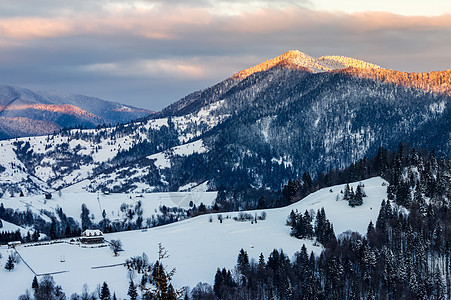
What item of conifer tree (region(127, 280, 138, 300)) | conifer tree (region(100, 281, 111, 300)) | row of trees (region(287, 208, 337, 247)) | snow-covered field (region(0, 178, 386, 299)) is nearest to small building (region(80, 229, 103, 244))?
snow-covered field (region(0, 178, 386, 299))

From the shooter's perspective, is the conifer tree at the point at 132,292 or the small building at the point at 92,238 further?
the small building at the point at 92,238

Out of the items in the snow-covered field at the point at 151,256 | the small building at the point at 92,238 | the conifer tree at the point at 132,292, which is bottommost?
the conifer tree at the point at 132,292

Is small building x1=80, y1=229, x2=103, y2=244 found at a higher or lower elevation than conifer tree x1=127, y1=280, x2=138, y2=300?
higher

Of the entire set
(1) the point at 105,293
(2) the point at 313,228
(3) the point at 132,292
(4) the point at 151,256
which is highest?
(2) the point at 313,228

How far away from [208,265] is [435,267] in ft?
200

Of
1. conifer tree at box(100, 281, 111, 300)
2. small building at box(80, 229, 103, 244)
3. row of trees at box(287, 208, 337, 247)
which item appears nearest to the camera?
conifer tree at box(100, 281, 111, 300)

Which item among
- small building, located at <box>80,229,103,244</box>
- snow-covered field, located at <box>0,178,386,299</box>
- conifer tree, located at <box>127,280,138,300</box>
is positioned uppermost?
small building, located at <box>80,229,103,244</box>

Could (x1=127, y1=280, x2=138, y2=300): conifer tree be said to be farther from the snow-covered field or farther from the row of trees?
the row of trees

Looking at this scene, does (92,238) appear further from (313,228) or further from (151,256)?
(313,228)

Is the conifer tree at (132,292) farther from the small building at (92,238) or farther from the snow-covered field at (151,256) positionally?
the small building at (92,238)

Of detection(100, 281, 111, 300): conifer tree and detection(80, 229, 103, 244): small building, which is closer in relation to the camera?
detection(100, 281, 111, 300): conifer tree

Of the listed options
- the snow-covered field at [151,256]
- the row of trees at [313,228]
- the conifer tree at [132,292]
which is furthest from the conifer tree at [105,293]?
the row of trees at [313,228]

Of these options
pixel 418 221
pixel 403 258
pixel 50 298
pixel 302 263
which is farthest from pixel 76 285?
pixel 418 221

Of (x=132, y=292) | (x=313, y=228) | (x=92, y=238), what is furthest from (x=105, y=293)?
(x=313, y=228)
